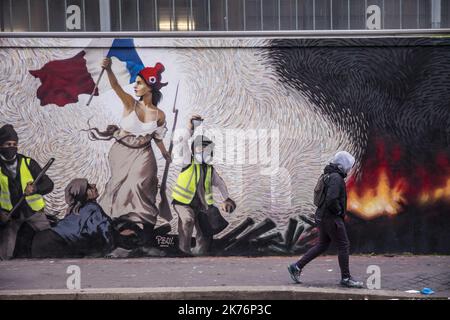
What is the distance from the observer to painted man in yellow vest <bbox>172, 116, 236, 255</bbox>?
391 inches

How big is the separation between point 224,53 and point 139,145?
6.28ft

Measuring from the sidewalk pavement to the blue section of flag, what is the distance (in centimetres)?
297

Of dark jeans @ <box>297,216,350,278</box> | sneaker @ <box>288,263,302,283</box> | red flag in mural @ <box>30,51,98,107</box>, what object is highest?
red flag in mural @ <box>30,51,98,107</box>

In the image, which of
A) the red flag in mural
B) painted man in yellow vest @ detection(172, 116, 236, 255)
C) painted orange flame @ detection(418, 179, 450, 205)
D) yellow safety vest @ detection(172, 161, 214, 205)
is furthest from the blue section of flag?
painted orange flame @ detection(418, 179, 450, 205)

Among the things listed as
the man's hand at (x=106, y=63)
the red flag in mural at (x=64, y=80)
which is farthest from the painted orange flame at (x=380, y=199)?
the red flag in mural at (x=64, y=80)

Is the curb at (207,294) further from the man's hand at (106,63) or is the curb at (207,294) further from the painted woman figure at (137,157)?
the man's hand at (106,63)

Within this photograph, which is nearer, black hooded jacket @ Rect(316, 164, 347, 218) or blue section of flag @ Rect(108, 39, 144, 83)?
black hooded jacket @ Rect(316, 164, 347, 218)

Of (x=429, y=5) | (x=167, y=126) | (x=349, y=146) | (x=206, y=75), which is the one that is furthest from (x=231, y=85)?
(x=429, y=5)

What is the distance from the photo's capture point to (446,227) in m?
10.0

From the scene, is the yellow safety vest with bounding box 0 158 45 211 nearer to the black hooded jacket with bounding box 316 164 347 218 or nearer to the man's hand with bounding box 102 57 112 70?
the man's hand with bounding box 102 57 112 70

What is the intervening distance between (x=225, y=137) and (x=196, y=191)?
949mm

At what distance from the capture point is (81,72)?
983 cm

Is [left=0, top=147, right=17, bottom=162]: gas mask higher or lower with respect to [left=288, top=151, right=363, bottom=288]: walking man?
higher

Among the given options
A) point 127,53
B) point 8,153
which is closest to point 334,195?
point 127,53
